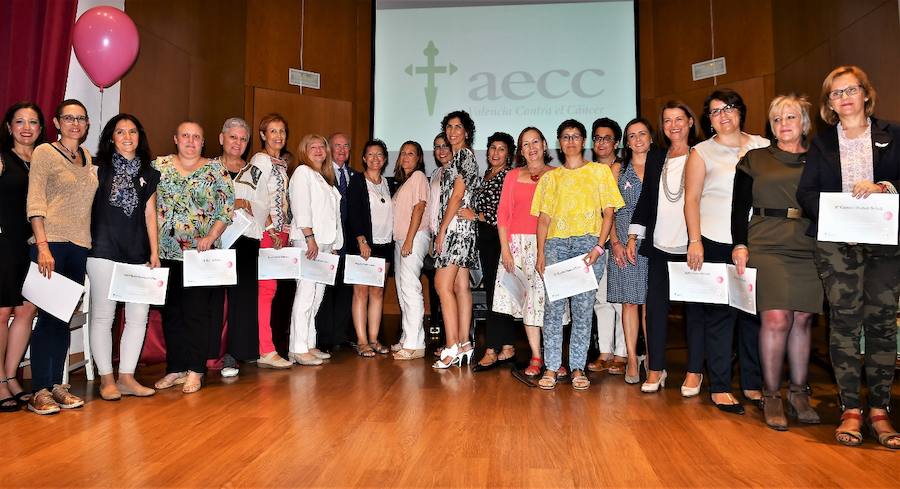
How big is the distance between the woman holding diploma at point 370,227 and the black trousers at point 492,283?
0.82 meters

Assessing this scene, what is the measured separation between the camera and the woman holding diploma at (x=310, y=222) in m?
4.05

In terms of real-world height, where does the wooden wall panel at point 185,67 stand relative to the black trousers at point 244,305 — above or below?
above

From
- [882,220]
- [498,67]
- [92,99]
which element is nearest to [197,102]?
[92,99]

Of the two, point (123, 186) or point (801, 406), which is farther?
point (123, 186)

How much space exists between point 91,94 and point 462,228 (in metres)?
2.81

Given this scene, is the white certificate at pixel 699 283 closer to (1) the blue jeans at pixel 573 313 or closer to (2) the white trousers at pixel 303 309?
(1) the blue jeans at pixel 573 313

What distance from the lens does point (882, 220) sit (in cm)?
235

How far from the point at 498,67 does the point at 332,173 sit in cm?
348

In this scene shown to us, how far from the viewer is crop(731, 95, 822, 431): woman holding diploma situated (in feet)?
8.68

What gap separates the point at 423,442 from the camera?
2391mm

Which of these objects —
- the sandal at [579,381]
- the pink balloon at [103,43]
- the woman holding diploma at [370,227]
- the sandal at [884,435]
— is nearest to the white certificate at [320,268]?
the woman holding diploma at [370,227]

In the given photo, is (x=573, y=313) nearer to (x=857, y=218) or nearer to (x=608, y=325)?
(x=608, y=325)

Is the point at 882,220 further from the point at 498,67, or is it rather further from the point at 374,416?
the point at 498,67

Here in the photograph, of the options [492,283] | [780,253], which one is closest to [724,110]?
[780,253]
